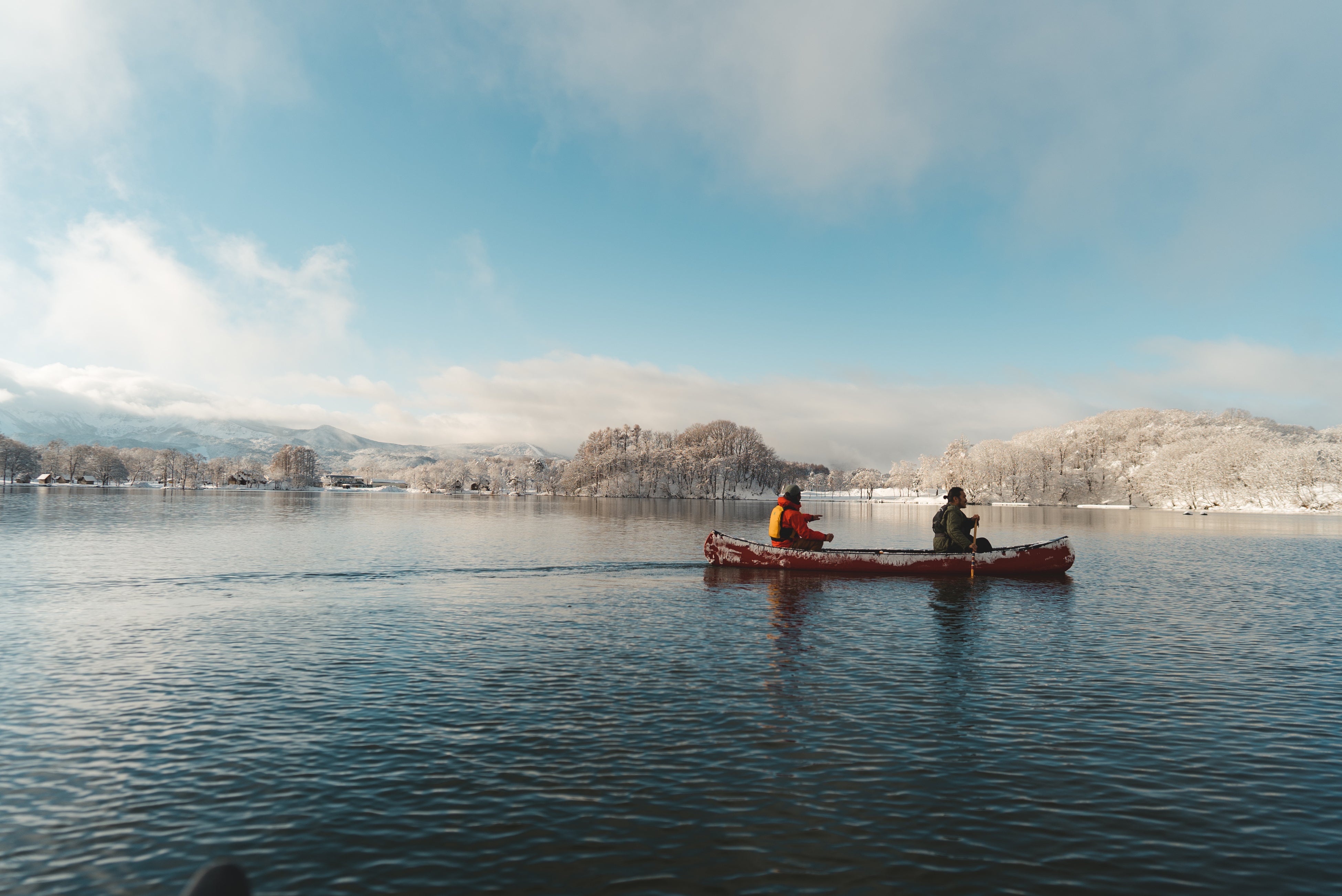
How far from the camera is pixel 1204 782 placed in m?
10.8

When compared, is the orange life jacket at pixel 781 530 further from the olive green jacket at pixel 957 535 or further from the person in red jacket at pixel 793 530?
the olive green jacket at pixel 957 535

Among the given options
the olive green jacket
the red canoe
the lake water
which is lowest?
the lake water

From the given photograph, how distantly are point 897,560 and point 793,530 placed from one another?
16.6 feet

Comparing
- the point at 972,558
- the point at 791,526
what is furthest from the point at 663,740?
the point at 972,558

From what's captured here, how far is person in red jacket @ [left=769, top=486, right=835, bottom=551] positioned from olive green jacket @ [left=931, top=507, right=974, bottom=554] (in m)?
5.22

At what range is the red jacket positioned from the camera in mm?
35688

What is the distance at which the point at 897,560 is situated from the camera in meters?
34.2

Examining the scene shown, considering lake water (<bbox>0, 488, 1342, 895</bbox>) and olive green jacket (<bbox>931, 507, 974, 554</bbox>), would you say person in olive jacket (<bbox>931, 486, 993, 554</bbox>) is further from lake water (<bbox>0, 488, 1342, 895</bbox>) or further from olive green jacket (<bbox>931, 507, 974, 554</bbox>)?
lake water (<bbox>0, 488, 1342, 895</bbox>)

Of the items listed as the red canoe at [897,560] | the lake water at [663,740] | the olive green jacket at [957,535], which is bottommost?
the lake water at [663,740]

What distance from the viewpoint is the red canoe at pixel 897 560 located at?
3394 cm

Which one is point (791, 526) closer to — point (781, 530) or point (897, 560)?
point (781, 530)

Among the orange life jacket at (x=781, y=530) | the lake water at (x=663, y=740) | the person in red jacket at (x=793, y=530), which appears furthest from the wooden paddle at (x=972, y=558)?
the orange life jacket at (x=781, y=530)

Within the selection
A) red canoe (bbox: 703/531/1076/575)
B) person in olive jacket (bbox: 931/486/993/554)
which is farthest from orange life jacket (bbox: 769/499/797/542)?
person in olive jacket (bbox: 931/486/993/554)

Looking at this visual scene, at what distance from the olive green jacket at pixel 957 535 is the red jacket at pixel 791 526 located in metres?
5.64
